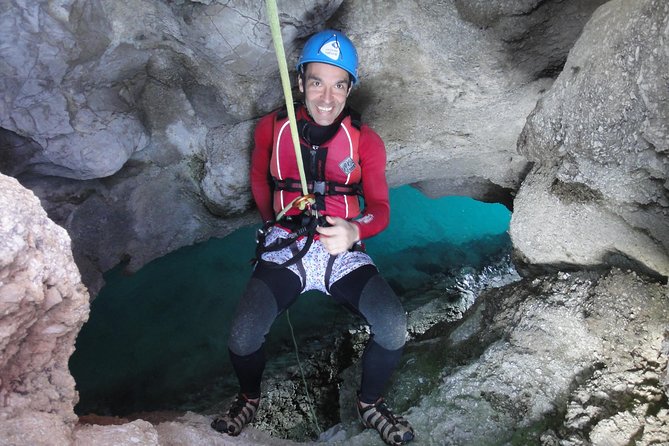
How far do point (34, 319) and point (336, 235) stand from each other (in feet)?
4.77

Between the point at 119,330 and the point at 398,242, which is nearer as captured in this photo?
the point at 119,330

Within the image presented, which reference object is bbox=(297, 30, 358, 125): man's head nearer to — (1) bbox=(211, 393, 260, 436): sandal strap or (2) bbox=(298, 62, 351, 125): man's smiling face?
(2) bbox=(298, 62, 351, 125): man's smiling face

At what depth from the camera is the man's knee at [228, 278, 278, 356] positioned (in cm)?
246

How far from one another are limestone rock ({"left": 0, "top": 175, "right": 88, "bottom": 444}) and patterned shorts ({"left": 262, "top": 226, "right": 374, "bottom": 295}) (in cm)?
130

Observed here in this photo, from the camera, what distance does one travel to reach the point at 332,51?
266 cm

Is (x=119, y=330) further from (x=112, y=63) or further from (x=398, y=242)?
(x=398, y=242)

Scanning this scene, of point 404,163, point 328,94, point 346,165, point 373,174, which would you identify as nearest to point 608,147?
point 373,174

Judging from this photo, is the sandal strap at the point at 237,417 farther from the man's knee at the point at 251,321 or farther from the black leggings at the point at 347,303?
the man's knee at the point at 251,321

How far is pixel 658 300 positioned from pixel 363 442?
74.1 inches

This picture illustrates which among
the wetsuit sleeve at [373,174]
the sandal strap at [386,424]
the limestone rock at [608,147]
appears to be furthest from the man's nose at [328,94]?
the sandal strap at [386,424]

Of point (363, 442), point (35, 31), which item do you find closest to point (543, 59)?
point (363, 442)

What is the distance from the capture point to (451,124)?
3.81 metres

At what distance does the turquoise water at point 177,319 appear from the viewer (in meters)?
4.00

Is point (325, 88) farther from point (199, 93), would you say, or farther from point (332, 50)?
point (199, 93)
